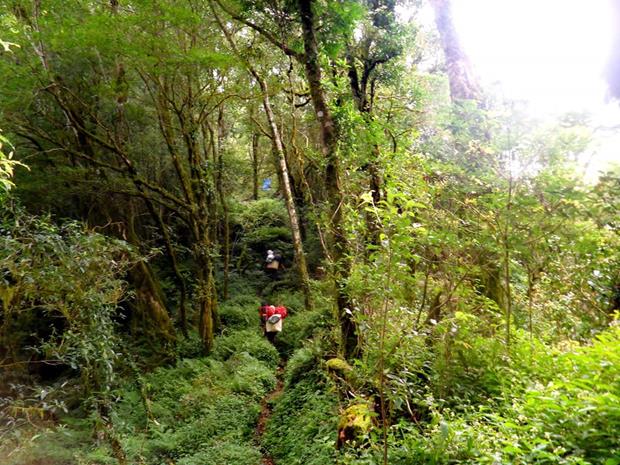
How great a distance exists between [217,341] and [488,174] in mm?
8734

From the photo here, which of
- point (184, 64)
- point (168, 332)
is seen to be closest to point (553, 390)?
point (184, 64)

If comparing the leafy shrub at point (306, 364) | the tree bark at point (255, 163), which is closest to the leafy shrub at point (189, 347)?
the leafy shrub at point (306, 364)

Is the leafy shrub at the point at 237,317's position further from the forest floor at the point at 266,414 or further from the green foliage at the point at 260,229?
the green foliage at the point at 260,229

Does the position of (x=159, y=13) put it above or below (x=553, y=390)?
above

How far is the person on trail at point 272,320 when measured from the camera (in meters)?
11.5

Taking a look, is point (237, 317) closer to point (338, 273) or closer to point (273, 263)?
point (273, 263)

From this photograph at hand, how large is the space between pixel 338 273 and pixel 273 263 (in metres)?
10.9

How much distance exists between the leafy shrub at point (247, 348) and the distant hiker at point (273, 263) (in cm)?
521

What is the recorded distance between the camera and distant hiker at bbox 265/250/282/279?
53.6ft

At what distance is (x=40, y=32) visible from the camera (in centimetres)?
750

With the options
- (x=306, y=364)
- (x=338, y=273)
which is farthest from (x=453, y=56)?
(x=306, y=364)

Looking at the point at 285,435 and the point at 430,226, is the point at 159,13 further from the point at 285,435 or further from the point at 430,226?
the point at 285,435

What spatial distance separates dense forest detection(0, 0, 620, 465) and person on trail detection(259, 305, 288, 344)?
39 centimetres

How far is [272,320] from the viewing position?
1151cm
